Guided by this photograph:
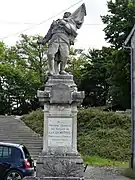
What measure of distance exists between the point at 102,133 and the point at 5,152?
739 inches

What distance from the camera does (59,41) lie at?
A: 47.9 feet

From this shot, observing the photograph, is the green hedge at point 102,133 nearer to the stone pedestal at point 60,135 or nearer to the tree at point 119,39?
the tree at point 119,39

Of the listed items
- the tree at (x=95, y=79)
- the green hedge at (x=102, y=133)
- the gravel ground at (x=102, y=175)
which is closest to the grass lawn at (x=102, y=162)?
the green hedge at (x=102, y=133)

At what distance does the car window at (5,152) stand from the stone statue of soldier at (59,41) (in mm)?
4026

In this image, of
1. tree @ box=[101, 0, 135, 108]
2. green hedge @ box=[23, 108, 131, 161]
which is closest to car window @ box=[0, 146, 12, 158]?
green hedge @ box=[23, 108, 131, 161]

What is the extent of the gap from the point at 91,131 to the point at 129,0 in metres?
15.6

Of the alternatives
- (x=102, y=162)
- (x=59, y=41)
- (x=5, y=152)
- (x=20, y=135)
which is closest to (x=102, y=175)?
(x=5, y=152)

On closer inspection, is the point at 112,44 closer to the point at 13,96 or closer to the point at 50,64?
the point at 13,96

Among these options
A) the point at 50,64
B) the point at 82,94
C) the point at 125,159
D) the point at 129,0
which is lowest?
the point at 125,159

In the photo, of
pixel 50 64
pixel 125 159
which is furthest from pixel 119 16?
pixel 50 64

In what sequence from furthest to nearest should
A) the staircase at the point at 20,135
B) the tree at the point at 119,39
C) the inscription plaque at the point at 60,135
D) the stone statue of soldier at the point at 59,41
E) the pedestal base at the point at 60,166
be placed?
the tree at the point at 119,39 → the staircase at the point at 20,135 → the stone statue of soldier at the point at 59,41 → the inscription plaque at the point at 60,135 → the pedestal base at the point at 60,166

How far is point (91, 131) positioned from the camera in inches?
1439

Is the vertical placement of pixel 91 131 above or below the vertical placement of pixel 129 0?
below

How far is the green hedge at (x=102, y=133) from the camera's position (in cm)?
3262
